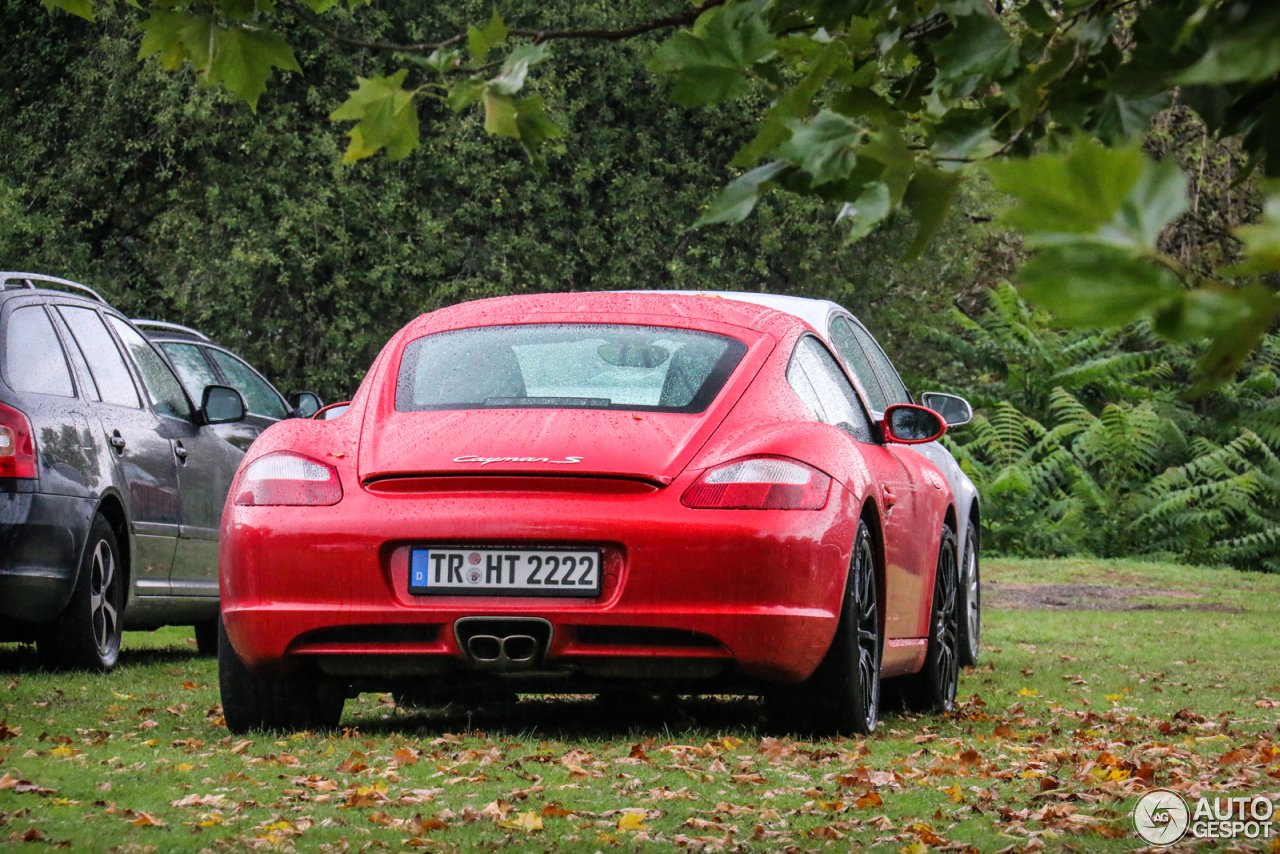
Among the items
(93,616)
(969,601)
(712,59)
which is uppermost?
(712,59)

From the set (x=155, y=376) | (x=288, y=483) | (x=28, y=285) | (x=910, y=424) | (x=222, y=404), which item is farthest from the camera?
(x=155, y=376)

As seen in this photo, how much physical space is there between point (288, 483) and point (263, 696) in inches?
31.3

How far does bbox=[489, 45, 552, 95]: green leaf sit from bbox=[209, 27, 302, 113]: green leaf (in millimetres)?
834

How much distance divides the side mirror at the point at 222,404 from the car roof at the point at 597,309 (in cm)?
290

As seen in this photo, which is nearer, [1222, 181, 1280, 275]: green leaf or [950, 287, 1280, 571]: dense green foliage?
[1222, 181, 1280, 275]: green leaf

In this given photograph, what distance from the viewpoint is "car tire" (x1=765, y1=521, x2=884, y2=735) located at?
581 centimetres

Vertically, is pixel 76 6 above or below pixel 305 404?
above

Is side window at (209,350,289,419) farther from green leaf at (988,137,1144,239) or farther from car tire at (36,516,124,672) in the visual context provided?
green leaf at (988,137,1144,239)

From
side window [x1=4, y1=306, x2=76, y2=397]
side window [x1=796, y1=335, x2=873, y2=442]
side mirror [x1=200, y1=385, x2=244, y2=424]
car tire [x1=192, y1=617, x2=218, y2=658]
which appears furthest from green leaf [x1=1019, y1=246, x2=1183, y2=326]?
car tire [x1=192, y1=617, x2=218, y2=658]

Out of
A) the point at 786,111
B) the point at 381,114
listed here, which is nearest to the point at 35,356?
the point at 381,114

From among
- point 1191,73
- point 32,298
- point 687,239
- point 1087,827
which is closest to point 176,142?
point 687,239

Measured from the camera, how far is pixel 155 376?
955 cm

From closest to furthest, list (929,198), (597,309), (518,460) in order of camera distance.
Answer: (929,198), (518,460), (597,309)

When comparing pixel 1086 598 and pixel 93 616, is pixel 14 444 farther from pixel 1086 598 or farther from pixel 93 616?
pixel 1086 598
